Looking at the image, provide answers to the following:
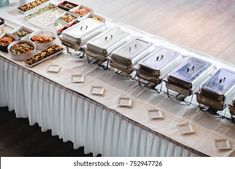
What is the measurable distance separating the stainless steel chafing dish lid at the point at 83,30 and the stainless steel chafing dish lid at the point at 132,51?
0.91ft

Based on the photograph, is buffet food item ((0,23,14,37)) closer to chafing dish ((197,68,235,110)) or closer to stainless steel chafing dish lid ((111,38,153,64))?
stainless steel chafing dish lid ((111,38,153,64))

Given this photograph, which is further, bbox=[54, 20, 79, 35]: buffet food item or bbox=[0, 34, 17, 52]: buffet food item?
bbox=[54, 20, 79, 35]: buffet food item

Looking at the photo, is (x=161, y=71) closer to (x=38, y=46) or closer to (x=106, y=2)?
(x=38, y=46)

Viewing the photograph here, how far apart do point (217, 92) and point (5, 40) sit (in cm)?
151

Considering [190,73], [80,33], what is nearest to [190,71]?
[190,73]

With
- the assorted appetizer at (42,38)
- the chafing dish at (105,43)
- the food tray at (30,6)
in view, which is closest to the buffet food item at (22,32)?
Result: the assorted appetizer at (42,38)

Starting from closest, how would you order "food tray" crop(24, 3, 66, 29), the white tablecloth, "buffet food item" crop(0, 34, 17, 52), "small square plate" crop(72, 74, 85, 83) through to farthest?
1. the white tablecloth
2. "small square plate" crop(72, 74, 85, 83)
3. "buffet food item" crop(0, 34, 17, 52)
4. "food tray" crop(24, 3, 66, 29)

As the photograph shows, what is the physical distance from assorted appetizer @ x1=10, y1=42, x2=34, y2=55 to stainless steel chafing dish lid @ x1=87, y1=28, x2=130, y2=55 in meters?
0.43

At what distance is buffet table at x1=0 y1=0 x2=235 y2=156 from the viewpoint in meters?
2.61

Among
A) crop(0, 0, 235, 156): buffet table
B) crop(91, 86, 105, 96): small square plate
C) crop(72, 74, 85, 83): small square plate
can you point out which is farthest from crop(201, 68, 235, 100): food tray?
crop(72, 74, 85, 83): small square plate

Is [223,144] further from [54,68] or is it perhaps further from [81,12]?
[81,12]

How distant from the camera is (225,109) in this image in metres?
2.71

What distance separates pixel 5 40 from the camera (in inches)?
129

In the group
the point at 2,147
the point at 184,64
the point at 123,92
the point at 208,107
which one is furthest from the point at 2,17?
the point at 208,107
